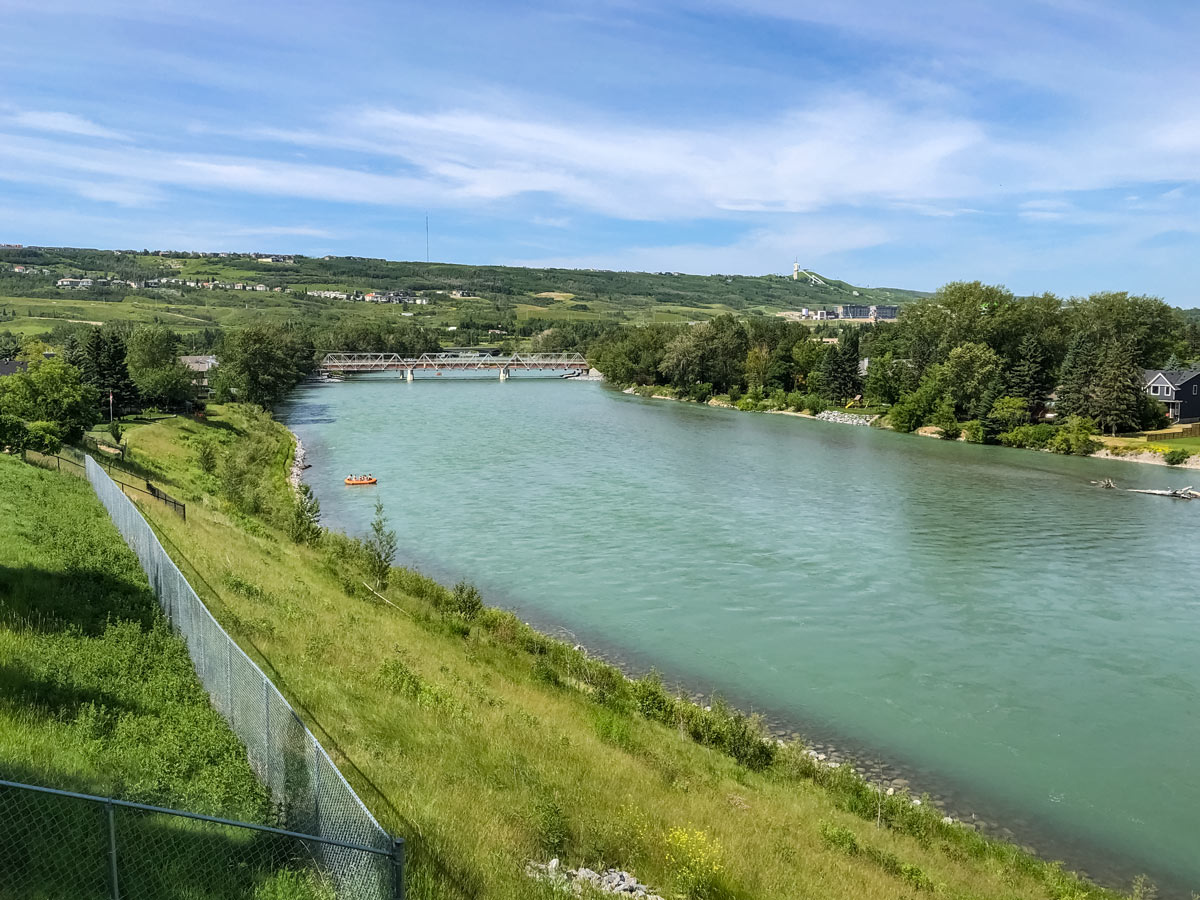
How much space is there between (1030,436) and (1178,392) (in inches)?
447

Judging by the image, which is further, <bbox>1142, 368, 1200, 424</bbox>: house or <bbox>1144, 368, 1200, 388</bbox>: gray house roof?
<bbox>1142, 368, 1200, 424</bbox>: house

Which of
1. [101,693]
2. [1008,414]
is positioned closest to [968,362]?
[1008,414]

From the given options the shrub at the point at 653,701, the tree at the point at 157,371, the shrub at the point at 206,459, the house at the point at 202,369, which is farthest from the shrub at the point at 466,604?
the house at the point at 202,369

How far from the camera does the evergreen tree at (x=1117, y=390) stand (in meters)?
55.2

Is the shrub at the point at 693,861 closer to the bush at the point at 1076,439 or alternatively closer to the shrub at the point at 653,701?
the shrub at the point at 653,701

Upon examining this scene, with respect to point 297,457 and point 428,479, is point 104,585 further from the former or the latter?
point 297,457

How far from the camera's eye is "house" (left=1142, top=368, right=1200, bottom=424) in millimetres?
57656

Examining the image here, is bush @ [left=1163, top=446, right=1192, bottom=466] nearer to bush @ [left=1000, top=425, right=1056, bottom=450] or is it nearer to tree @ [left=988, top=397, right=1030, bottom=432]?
bush @ [left=1000, top=425, right=1056, bottom=450]

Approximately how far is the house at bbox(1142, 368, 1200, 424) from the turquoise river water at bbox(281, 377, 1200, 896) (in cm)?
1247

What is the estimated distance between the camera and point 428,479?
41375 mm

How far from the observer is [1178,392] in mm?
57625

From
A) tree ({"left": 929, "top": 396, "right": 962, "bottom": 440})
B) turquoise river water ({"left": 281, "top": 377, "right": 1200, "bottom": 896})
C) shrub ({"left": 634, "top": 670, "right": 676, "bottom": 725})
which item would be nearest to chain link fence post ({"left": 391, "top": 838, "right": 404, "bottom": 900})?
shrub ({"left": 634, "top": 670, "right": 676, "bottom": 725})

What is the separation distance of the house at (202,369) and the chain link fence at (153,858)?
62907 millimetres

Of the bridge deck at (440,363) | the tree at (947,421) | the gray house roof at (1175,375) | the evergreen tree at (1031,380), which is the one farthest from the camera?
the bridge deck at (440,363)
